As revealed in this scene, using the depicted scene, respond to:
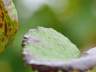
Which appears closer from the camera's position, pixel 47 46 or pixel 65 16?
pixel 47 46

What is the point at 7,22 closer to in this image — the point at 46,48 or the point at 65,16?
the point at 46,48

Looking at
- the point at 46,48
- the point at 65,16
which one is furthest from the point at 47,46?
the point at 65,16

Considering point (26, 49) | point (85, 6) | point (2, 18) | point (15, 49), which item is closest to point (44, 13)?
point (85, 6)

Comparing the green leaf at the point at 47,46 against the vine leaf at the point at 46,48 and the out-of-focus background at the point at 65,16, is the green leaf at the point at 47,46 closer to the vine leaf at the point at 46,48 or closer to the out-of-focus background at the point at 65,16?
the vine leaf at the point at 46,48

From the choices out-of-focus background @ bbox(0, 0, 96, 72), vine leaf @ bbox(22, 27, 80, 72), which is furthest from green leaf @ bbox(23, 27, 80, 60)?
out-of-focus background @ bbox(0, 0, 96, 72)

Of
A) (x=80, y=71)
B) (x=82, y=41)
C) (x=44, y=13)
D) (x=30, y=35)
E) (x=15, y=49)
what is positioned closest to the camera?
(x=80, y=71)

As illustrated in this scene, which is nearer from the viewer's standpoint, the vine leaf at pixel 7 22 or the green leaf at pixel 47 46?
the green leaf at pixel 47 46

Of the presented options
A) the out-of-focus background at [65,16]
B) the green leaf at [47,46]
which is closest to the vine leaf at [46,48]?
the green leaf at [47,46]

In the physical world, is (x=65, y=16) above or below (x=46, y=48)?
above

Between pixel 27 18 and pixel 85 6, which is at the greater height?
pixel 85 6

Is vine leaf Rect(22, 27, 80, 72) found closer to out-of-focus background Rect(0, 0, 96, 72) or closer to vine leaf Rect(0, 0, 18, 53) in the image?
vine leaf Rect(0, 0, 18, 53)

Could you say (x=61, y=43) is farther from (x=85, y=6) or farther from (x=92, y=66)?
(x=85, y=6)
